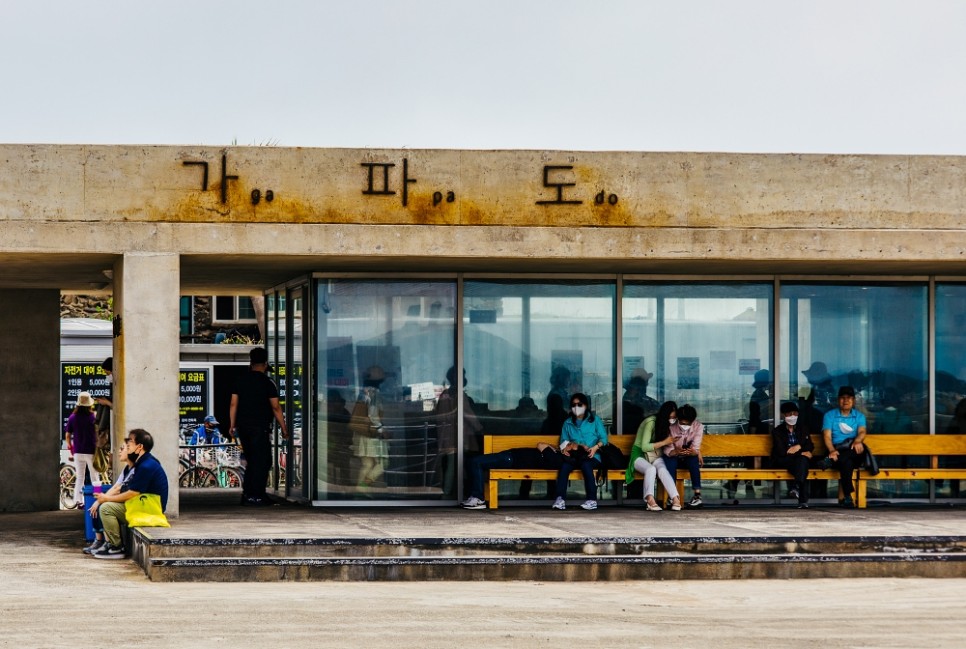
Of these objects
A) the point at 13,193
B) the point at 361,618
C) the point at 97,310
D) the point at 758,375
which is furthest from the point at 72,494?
the point at 97,310

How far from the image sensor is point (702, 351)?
1684cm

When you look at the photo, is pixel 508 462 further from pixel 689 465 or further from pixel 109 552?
pixel 109 552

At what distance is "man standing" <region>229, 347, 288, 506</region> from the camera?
55.1 feet

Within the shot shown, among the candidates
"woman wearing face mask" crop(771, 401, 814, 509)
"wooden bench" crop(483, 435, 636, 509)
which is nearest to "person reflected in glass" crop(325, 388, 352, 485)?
"wooden bench" crop(483, 435, 636, 509)

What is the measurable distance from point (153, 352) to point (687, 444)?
5.69 metres

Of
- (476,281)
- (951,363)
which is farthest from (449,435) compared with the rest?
(951,363)

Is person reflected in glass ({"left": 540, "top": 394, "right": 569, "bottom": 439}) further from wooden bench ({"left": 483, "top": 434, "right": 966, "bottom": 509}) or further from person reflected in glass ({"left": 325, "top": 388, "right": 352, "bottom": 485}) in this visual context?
person reflected in glass ({"left": 325, "top": 388, "right": 352, "bottom": 485})

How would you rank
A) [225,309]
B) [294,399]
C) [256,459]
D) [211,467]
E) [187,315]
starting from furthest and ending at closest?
[225,309]
[187,315]
[211,467]
[294,399]
[256,459]

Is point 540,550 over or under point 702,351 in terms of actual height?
under

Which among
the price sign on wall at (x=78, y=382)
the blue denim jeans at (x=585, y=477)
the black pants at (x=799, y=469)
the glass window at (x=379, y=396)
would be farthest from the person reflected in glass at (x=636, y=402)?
the price sign on wall at (x=78, y=382)

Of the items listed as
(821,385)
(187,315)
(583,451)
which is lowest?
(583,451)

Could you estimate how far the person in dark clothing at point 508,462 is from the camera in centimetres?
1603

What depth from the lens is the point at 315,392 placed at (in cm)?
1634

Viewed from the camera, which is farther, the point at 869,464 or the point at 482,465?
the point at 869,464
